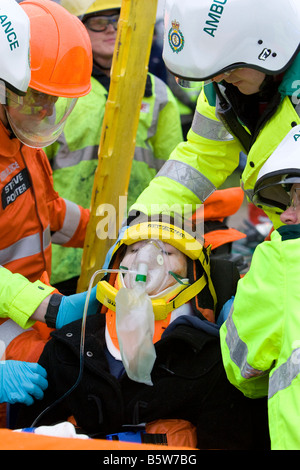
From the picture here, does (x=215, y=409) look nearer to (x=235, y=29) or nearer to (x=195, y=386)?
(x=195, y=386)

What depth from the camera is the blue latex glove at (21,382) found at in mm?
2750

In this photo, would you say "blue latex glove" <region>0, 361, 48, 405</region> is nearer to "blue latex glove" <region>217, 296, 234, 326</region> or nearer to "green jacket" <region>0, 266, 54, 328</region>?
"green jacket" <region>0, 266, 54, 328</region>

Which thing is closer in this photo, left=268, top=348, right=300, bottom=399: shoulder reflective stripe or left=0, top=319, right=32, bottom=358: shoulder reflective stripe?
left=268, top=348, right=300, bottom=399: shoulder reflective stripe

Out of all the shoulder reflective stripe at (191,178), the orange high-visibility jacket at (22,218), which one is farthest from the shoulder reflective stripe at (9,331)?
the shoulder reflective stripe at (191,178)

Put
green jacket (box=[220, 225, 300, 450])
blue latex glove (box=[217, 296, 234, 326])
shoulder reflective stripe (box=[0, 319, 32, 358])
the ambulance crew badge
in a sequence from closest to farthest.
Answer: green jacket (box=[220, 225, 300, 450]) → the ambulance crew badge → blue latex glove (box=[217, 296, 234, 326]) → shoulder reflective stripe (box=[0, 319, 32, 358])

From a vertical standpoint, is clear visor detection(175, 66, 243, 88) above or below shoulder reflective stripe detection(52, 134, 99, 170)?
above

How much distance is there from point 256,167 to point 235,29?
1.91 ft

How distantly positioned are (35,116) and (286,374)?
6.21ft

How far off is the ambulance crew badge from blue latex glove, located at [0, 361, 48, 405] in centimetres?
141

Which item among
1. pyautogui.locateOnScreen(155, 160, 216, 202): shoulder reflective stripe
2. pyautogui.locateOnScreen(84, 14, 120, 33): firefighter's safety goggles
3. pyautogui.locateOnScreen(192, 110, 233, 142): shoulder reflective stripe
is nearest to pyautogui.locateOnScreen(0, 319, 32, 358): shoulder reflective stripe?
pyautogui.locateOnScreen(155, 160, 216, 202): shoulder reflective stripe

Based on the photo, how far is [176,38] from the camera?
2.77 metres

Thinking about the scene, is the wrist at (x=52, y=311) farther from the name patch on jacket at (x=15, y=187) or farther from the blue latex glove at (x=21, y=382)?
the name patch on jacket at (x=15, y=187)

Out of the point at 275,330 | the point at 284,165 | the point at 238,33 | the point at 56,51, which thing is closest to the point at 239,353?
the point at 275,330

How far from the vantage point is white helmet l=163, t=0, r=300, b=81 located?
2645 mm
